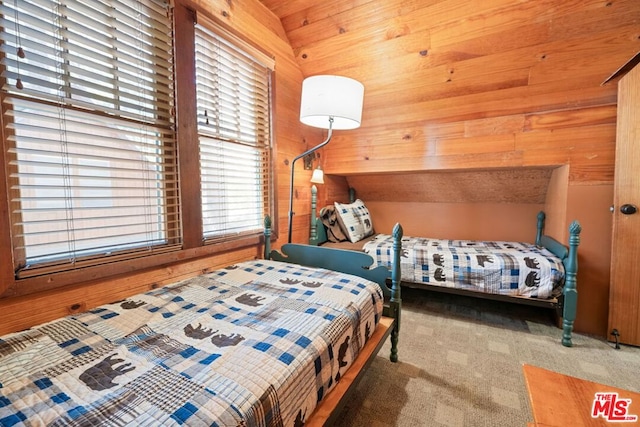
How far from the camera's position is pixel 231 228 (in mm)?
1858

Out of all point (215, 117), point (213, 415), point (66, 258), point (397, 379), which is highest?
point (215, 117)

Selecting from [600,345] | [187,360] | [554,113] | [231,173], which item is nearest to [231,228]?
[231,173]

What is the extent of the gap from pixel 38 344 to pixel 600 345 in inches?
119

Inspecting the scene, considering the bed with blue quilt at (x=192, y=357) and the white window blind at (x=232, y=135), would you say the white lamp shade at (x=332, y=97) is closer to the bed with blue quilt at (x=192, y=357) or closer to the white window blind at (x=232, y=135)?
the white window blind at (x=232, y=135)

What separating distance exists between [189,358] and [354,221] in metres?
2.26

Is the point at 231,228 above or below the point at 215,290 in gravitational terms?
above

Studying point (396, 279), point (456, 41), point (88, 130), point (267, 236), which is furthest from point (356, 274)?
point (456, 41)

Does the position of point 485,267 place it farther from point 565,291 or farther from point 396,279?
point 396,279

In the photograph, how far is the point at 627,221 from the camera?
5.98ft

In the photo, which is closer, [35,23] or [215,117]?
[35,23]

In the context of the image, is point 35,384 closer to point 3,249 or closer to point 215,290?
point 3,249

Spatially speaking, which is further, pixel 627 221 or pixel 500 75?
pixel 500 75

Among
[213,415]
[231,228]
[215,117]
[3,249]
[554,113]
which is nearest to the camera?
[213,415]

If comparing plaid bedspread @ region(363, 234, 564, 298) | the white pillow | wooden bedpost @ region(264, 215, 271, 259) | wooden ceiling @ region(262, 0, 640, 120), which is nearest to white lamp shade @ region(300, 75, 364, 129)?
wooden ceiling @ region(262, 0, 640, 120)
